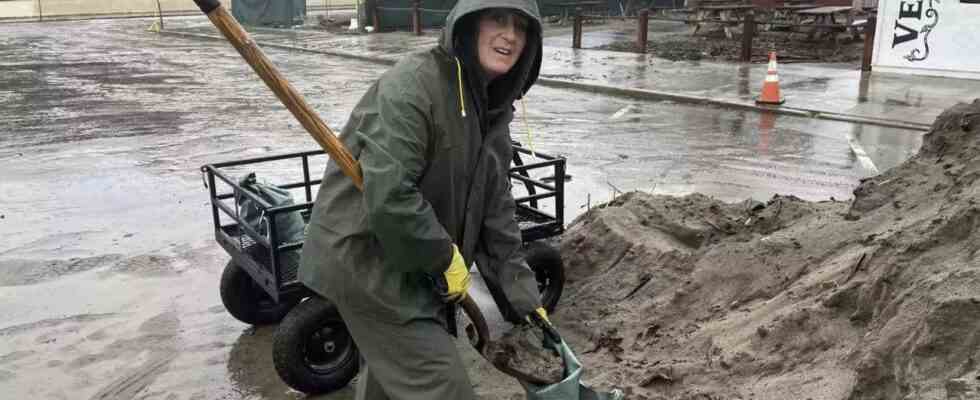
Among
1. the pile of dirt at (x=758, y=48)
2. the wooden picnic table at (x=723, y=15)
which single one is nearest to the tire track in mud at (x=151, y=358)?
the pile of dirt at (x=758, y=48)

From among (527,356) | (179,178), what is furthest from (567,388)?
(179,178)

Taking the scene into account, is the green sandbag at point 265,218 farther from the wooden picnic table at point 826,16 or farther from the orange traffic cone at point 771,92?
the wooden picnic table at point 826,16

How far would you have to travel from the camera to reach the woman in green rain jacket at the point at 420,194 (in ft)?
7.68

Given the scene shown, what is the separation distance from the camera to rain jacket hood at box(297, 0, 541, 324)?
2326 millimetres

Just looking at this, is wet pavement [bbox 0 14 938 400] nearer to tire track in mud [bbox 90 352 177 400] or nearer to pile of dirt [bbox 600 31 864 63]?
tire track in mud [bbox 90 352 177 400]

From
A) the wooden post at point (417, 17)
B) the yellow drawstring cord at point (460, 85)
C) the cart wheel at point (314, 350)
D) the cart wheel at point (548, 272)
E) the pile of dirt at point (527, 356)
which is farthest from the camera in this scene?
the wooden post at point (417, 17)

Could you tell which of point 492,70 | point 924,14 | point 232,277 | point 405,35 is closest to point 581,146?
point 232,277

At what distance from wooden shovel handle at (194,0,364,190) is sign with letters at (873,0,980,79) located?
13.8 m

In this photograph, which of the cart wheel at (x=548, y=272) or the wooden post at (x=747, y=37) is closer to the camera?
the cart wheel at (x=548, y=272)

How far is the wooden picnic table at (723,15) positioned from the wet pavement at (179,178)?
19.0ft

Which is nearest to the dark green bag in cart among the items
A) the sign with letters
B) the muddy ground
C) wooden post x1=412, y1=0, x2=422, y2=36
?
the sign with letters

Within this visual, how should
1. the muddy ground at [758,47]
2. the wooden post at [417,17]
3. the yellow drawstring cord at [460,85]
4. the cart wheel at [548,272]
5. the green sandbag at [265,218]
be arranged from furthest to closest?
the wooden post at [417,17]
the muddy ground at [758,47]
the cart wheel at [548,272]
the green sandbag at [265,218]
the yellow drawstring cord at [460,85]

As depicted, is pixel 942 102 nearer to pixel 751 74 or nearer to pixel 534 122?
pixel 751 74

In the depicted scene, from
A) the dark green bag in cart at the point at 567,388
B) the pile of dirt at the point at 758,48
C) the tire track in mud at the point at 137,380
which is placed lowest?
the tire track in mud at the point at 137,380
